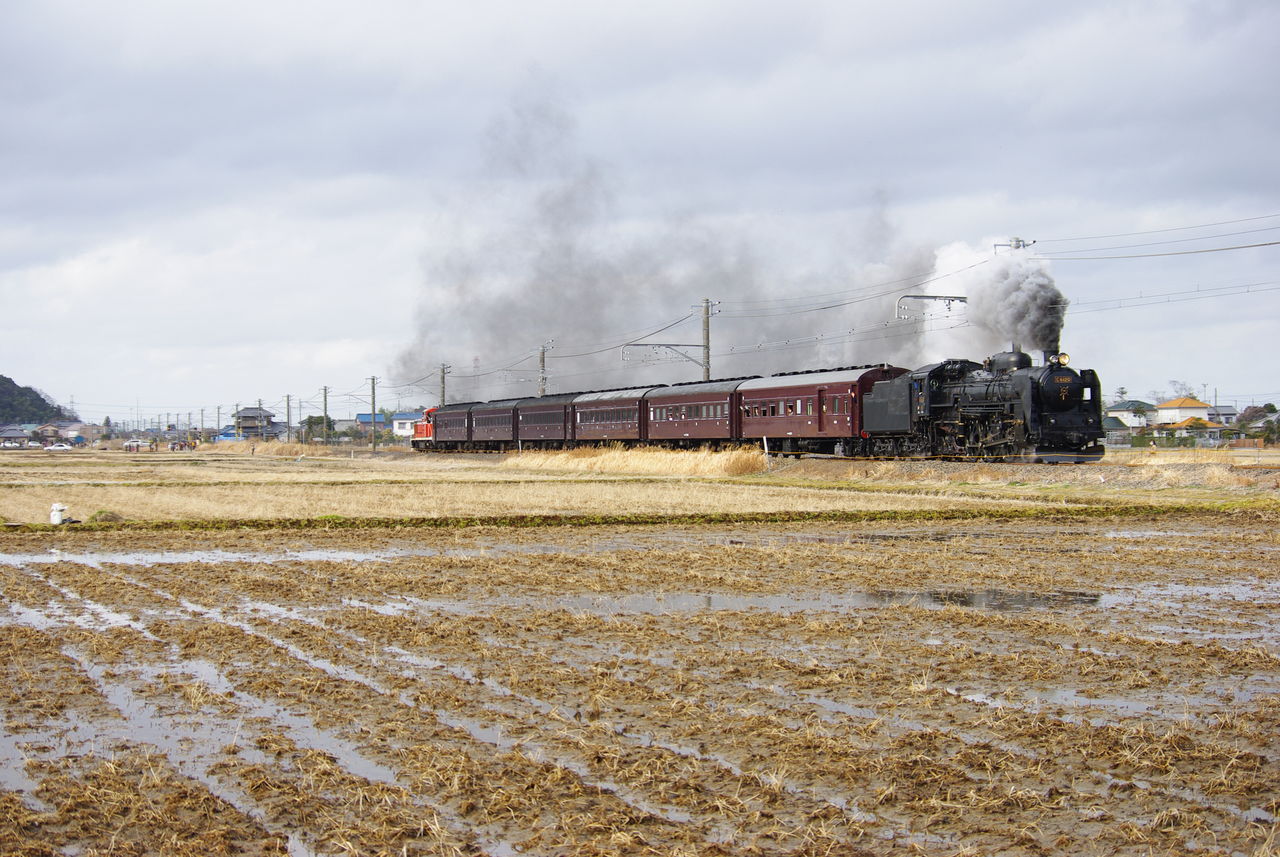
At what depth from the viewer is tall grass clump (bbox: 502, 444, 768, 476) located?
4675 centimetres

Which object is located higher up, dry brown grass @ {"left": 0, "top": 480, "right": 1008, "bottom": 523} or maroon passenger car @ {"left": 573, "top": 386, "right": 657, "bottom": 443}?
maroon passenger car @ {"left": 573, "top": 386, "right": 657, "bottom": 443}

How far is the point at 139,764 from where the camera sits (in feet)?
22.1

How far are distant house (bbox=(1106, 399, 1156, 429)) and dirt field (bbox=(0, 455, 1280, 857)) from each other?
13696 cm

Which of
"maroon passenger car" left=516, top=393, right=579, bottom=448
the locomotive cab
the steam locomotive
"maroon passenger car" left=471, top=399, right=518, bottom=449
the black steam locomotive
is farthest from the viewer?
the locomotive cab

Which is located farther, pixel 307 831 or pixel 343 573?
pixel 343 573

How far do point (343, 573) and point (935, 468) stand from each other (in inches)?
1026

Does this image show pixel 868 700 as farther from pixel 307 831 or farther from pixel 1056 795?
pixel 307 831

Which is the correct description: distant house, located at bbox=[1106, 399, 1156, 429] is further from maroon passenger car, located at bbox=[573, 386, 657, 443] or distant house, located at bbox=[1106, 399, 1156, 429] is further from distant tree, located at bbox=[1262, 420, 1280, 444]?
maroon passenger car, located at bbox=[573, 386, 657, 443]

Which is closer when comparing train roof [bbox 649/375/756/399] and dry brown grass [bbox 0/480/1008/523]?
dry brown grass [bbox 0/480/1008/523]

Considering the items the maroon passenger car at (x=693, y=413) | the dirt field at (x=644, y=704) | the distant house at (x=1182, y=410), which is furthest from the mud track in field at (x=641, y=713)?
the distant house at (x=1182, y=410)

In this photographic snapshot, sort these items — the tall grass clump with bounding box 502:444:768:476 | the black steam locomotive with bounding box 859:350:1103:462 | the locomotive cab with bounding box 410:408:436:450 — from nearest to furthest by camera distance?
the black steam locomotive with bounding box 859:350:1103:462 < the tall grass clump with bounding box 502:444:768:476 < the locomotive cab with bounding box 410:408:436:450

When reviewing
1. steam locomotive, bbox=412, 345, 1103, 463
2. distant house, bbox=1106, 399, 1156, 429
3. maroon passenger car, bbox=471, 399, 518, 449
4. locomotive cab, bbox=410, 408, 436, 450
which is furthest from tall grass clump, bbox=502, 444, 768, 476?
distant house, bbox=1106, 399, 1156, 429

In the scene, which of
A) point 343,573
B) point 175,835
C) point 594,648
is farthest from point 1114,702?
point 343,573

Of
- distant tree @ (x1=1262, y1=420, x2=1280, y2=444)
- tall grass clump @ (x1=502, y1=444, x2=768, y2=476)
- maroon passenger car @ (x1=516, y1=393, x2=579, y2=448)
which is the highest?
maroon passenger car @ (x1=516, y1=393, x2=579, y2=448)
